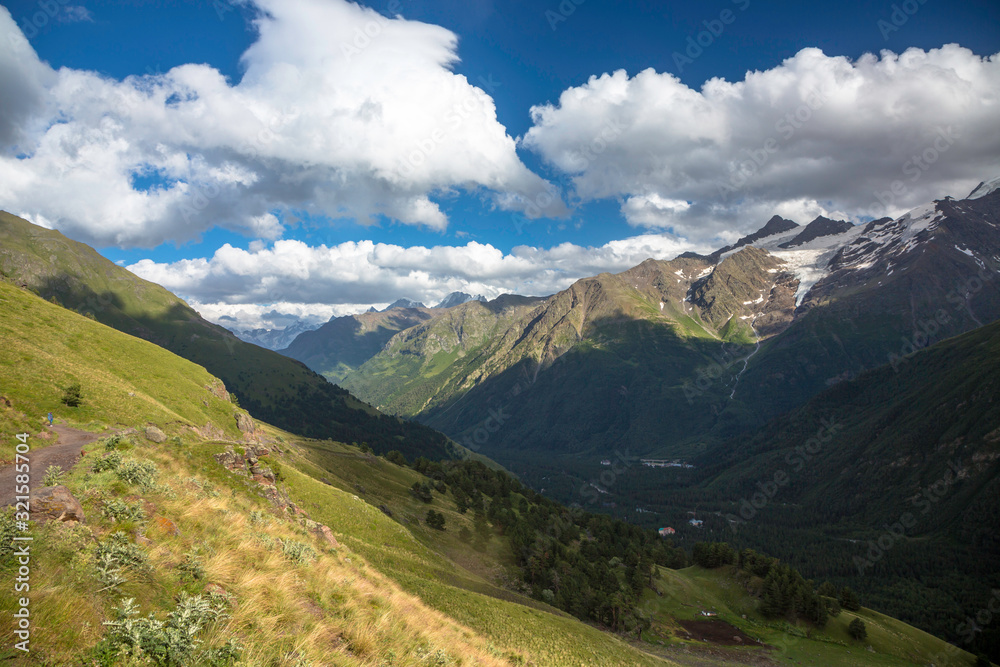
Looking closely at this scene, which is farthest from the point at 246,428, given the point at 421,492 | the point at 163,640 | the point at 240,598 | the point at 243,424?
the point at 163,640

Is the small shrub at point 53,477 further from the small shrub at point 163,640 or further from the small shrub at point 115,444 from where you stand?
the small shrub at point 163,640

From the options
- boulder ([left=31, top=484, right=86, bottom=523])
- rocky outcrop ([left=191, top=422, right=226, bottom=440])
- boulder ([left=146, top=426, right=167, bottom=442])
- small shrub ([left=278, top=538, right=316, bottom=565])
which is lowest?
rocky outcrop ([left=191, top=422, right=226, bottom=440])

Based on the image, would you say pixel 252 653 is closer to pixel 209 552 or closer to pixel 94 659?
pixel 94 659

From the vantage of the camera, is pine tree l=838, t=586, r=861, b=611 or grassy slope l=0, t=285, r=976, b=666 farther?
pine tree l=838, t=586, r=861, b=611

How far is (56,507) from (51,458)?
13.9 m

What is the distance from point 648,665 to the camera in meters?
39.0

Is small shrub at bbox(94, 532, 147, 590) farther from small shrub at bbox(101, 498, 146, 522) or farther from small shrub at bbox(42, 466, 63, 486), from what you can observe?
small shrub at bbox(42, 466, 63, 486)

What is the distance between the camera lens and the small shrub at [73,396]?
33531mm

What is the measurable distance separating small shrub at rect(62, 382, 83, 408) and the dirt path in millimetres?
5285

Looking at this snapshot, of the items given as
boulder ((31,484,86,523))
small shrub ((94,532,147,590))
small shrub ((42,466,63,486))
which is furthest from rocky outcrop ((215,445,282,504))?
small shrub ((94,532,147,590))

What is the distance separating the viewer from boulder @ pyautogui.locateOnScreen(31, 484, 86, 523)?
1070cm

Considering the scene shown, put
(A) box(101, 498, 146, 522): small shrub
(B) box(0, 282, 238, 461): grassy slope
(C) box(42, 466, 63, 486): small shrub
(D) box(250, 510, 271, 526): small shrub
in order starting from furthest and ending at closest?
(B) box(0, 282, 238, 461): grassy slope
(D) box(250, 510, 271, 526): small shrub
(C) box(42, 466, 63, 486): small shrub
(A) box(101, 498, 146, 522): small shrub

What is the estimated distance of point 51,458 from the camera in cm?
2039

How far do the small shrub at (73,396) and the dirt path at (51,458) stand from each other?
529 cm
